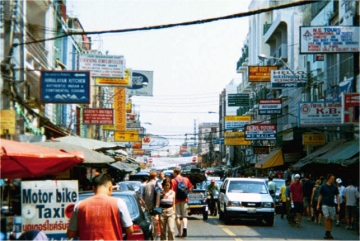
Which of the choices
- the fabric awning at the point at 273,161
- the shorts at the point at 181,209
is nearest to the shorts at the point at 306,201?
the shorts at the point at 181,209

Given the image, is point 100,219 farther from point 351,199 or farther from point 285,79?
point 285,79

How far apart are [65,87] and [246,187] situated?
24.6ft

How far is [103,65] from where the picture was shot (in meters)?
30.8

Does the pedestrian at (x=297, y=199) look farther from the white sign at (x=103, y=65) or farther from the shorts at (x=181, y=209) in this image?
the white sign at (x=103, y=65)

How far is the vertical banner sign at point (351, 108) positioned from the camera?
25.6 metres

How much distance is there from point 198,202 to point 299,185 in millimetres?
4397

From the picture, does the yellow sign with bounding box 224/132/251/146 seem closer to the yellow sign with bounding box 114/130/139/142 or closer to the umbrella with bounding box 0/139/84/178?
the yellow sign with bounding box 114/130/139/142

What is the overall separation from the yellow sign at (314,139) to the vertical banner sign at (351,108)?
9.94 metres

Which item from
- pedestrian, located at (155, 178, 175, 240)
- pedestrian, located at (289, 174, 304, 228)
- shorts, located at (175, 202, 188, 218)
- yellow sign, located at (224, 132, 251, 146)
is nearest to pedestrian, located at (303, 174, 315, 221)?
pedestrian, located at (289, 174, 304, 228)

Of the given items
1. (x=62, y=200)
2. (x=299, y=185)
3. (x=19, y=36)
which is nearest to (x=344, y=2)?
(x=299, y=185)

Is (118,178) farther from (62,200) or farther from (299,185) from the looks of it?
(62,200)

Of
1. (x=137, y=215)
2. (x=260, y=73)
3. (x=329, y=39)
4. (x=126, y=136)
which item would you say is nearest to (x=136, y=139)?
(x=126, y=136)

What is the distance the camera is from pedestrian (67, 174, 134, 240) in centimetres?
756

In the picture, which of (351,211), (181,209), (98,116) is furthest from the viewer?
(98,116)
